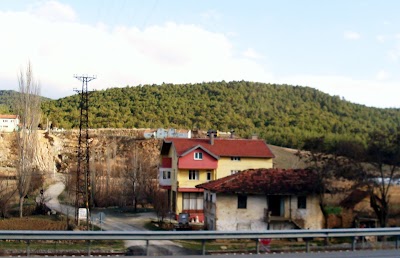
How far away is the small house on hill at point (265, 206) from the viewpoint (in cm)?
3478

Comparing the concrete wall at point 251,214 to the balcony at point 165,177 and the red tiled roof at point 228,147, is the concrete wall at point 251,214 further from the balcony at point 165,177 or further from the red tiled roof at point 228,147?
the balcony at point 165,177

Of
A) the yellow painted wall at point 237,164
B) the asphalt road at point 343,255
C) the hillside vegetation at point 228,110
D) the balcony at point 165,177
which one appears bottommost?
the asphalt road at point 343,255

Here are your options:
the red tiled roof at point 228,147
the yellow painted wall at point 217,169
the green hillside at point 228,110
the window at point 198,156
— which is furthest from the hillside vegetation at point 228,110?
the window at point 198,156

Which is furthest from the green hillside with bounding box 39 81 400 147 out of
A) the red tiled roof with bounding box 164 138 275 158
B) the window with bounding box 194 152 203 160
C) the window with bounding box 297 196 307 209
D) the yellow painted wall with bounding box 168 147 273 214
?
the window with bounding box 297 196 307 209

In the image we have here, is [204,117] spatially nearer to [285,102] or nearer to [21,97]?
[285,102]

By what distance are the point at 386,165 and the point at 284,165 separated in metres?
42.8

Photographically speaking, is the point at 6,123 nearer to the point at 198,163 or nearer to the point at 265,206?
the point at 198,163

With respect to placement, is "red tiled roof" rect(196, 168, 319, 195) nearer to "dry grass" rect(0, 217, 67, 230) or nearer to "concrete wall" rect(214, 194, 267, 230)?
"concrete wall" rect(214, 194, 267, 230)

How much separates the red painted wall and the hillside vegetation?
47.5 m

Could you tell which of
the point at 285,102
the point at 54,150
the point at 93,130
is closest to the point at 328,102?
the point at 285,102

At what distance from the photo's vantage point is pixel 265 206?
3500 centimetres

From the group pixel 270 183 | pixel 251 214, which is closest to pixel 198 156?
pixel 270 183

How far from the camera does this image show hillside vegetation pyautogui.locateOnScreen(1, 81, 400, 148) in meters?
108

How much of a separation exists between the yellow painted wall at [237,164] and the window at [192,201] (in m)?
3.42
